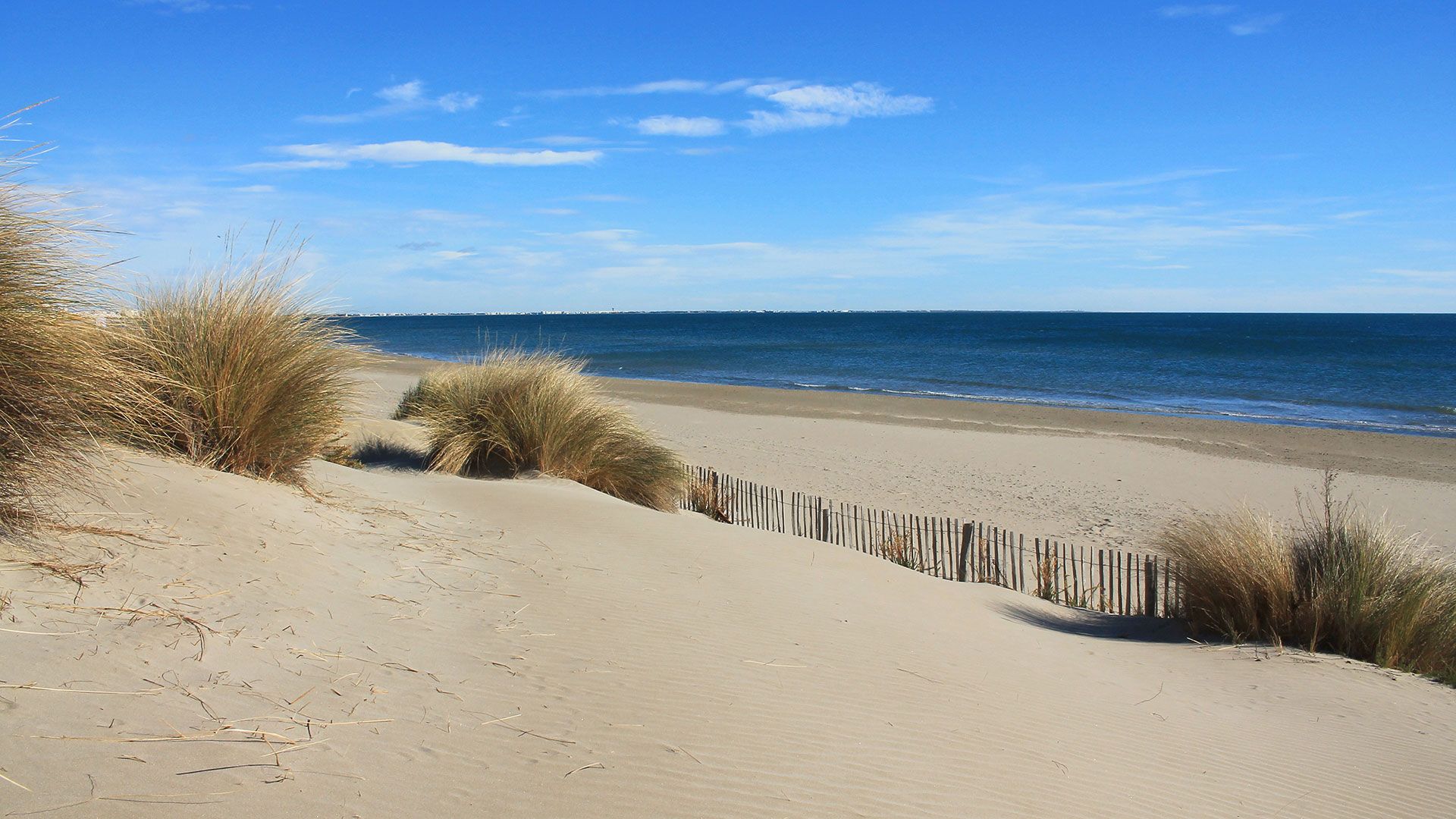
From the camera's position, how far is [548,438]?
10.6 metres

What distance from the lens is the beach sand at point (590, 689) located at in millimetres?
2926

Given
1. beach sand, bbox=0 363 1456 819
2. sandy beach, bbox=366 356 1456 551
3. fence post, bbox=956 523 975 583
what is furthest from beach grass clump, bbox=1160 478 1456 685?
fence post, bbox=956 523 975 583

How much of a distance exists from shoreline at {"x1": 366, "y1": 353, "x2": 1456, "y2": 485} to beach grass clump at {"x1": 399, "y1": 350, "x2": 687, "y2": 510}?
103 cm

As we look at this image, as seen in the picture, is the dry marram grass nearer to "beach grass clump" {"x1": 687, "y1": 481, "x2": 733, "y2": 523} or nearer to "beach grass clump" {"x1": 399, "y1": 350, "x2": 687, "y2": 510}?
"beach grass clump" {"x1": 399, "y1": 350, "x2": 687, "y2": 510}

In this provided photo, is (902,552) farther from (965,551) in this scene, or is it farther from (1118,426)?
(1118,426)

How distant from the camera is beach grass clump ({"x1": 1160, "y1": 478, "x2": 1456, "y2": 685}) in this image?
626 centimetres

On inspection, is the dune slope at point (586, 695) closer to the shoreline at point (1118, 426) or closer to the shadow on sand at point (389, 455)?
the shadow on sand at point (389, 455)

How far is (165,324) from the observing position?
6711 mm

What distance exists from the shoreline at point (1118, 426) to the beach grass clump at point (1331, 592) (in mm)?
7556

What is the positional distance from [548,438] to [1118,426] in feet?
57.7

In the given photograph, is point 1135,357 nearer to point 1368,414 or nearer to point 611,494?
point 1368,414

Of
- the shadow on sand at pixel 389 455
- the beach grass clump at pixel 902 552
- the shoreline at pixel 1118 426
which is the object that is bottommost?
the beach grass clump at pixel 902 552

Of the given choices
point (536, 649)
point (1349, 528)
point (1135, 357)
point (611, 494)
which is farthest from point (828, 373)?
point (536, 649)

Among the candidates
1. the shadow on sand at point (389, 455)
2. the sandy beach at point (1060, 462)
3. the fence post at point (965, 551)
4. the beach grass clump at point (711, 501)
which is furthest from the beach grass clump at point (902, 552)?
the shadow on sand at point (389, 455)
